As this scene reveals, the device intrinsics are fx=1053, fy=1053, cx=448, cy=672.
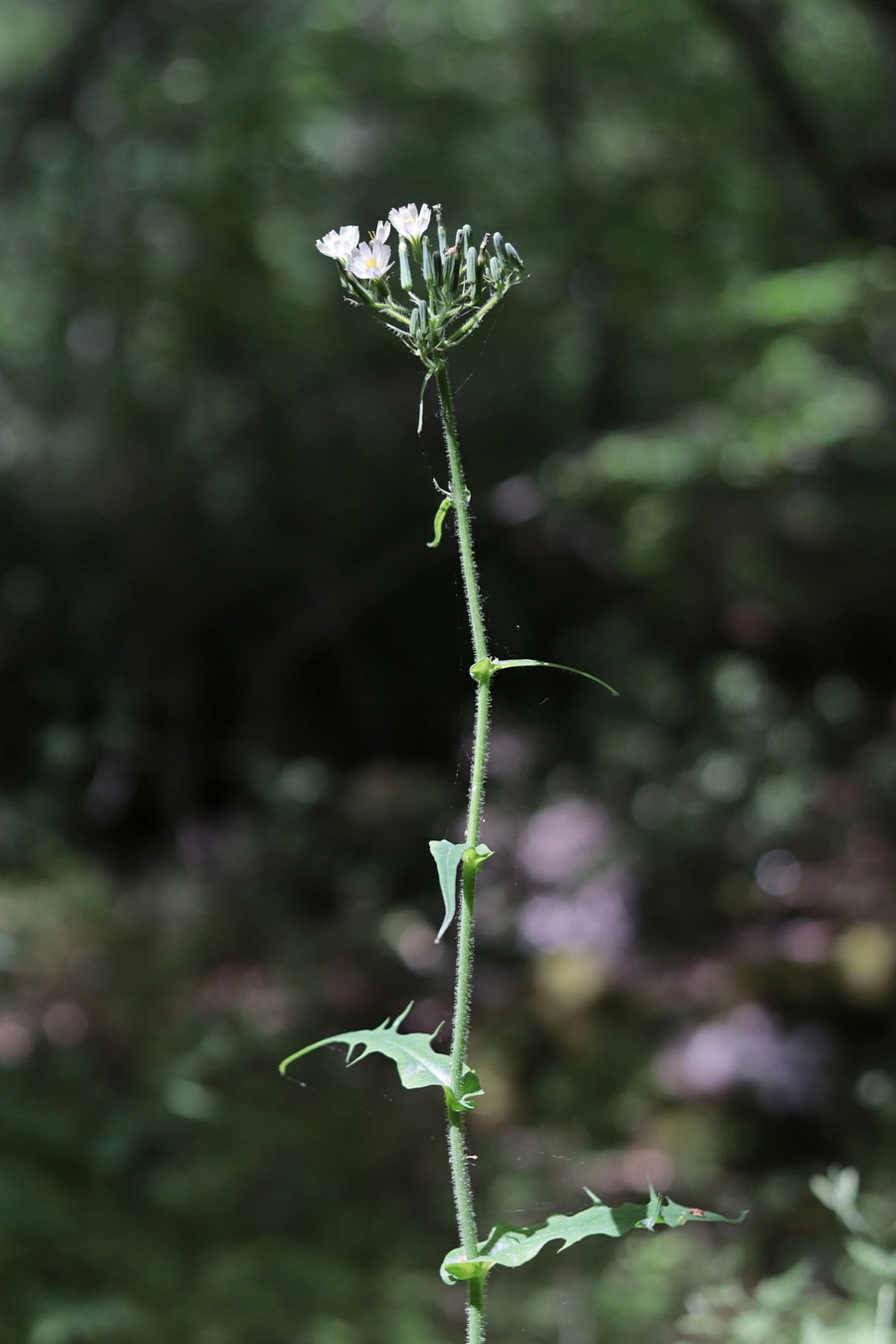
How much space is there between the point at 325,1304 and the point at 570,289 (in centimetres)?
565

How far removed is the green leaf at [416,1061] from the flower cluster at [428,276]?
40 centimetres

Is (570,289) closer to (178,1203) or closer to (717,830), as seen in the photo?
(717,830)

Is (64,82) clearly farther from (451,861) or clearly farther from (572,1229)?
(572,1229)

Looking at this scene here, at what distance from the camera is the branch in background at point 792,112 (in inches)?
181

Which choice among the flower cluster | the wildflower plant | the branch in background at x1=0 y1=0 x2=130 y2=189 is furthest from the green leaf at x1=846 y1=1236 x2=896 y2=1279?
the branch in background at x1=0 y1=0 x2=130 y2=189

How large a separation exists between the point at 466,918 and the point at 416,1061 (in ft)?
0.46

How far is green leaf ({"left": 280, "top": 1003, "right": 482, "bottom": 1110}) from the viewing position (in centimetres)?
60

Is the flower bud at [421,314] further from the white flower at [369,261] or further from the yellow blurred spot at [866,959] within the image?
the yellow blurred spot at [866,959]

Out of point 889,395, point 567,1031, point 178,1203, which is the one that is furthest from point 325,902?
point 889,395

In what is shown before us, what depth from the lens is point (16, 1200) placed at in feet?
7.05

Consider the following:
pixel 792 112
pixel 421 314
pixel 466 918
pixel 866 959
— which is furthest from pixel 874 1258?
pixel 792 112

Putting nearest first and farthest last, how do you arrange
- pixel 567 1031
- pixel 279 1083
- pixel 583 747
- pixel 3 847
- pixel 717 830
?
pixel 279 1083 < pixel 3 847 < pixel 567 1031 < pixel 717 830 < pixel 583 747

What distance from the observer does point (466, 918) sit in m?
0.57

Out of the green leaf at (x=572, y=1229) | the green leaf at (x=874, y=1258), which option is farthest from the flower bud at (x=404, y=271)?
the green leaf at (x=874, y=1258)
